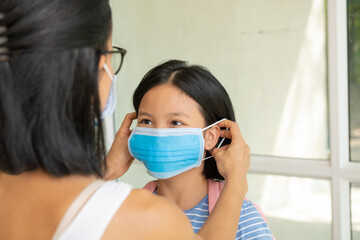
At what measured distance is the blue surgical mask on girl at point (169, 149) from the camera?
5.16ft

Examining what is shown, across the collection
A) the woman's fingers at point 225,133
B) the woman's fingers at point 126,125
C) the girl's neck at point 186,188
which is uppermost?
the woman's fingers at point 126,125

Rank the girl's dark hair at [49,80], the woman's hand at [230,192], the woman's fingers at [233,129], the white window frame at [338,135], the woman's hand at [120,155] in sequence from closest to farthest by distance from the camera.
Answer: the girl's dark hair at [49,80]
the woman's hand at [230,192]
the woman's fingers at [233,129]
the woman's hand at [120,155]
the white window frame at [338,135]

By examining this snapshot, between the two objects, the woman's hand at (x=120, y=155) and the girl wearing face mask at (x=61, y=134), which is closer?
the girl wearing face mask at (x=61, y=134)

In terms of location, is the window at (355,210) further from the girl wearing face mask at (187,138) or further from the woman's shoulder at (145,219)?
the woman's shoulder at (145,219)

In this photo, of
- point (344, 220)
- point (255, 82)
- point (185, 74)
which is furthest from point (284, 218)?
point (185, 74)

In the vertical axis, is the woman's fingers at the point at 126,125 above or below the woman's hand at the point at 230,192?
above

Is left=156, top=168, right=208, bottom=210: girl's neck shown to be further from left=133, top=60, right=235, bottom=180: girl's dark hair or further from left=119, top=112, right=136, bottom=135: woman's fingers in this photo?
left=119, top=112, right=136, bottom=135: woman's fingers

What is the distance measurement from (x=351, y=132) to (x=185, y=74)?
0.98 metres

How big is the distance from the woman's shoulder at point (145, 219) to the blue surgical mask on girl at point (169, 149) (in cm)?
62

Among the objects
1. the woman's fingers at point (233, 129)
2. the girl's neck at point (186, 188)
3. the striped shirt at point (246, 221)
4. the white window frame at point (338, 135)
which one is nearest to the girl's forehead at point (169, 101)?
the woman's fingers at point (233, 129)

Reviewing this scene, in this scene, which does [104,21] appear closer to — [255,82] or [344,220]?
[255,82]

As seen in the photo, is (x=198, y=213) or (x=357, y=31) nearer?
(x=198, y=213)

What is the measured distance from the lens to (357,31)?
6.85ft

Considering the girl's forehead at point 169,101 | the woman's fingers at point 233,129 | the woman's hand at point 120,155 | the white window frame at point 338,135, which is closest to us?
the woman's fingers at point 233,129
